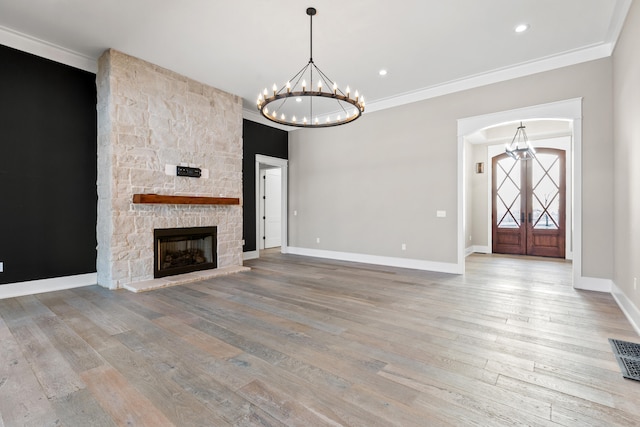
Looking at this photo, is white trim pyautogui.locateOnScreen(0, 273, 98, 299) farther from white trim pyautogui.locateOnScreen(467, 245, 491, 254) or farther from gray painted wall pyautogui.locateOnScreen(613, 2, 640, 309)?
white trim pyautogui.locateOnScreen(467, 245, 491, 254)

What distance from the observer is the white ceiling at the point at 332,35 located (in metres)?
3.60

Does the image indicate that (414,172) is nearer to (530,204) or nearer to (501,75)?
(501,75)

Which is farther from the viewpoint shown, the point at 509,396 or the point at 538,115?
the point at 538,115

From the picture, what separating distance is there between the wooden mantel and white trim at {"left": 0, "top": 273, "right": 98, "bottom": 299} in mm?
1484

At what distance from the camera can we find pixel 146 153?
498 cm

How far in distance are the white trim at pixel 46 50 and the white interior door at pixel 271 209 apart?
209 inches

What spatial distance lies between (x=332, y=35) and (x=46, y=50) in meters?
4.23

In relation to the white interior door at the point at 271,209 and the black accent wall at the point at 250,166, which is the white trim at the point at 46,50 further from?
the white interior door at the point at 271,209

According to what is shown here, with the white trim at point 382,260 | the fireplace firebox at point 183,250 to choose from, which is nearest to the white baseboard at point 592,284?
the white trim at point 382,260

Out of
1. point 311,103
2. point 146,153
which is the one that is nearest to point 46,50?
point 146,153

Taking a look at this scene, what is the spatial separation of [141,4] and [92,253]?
12.3 feet

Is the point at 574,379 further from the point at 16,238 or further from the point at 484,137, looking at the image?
the point at 484,137

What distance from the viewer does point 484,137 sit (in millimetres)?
8594

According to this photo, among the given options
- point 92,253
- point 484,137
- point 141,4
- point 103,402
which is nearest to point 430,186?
point 484,137
